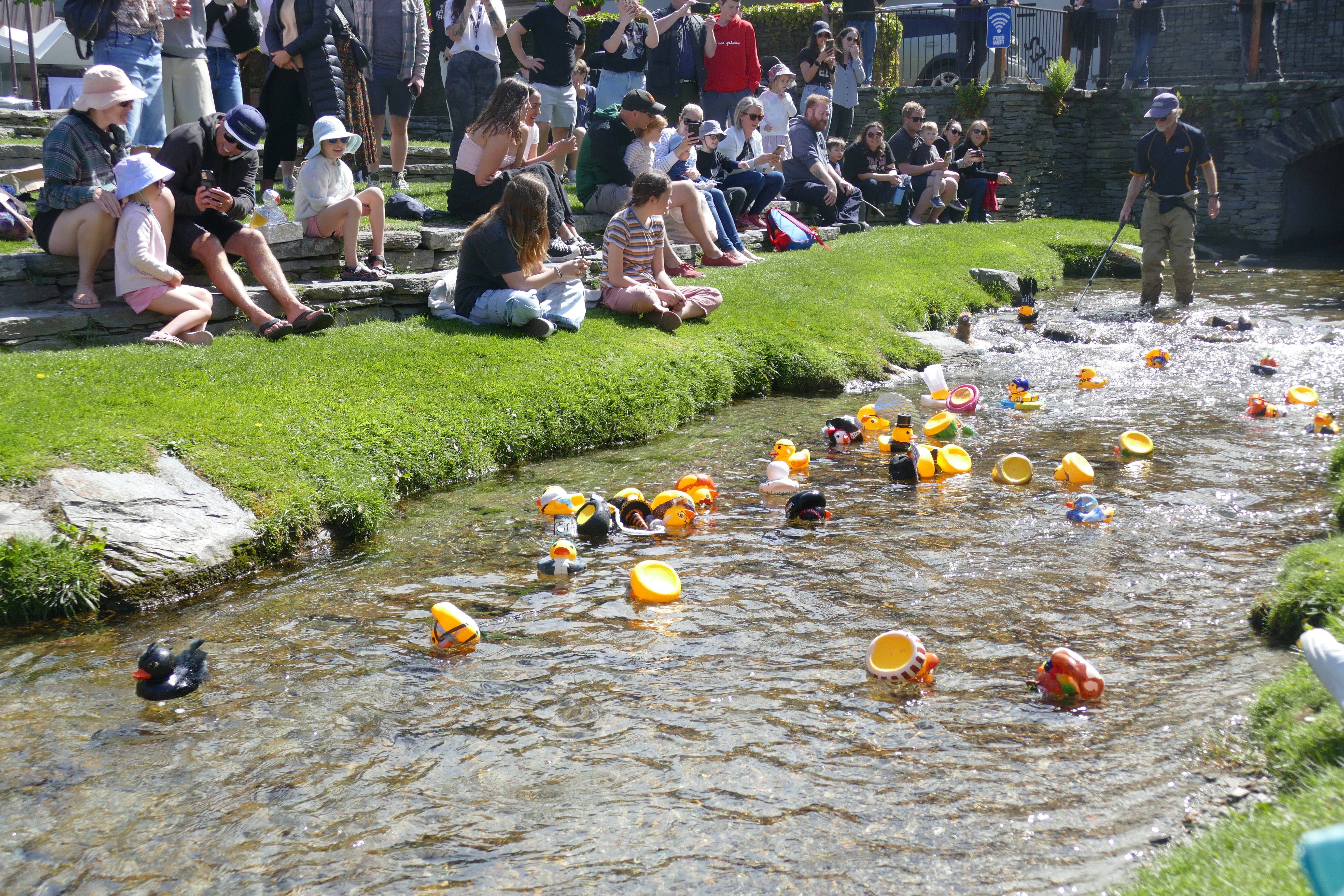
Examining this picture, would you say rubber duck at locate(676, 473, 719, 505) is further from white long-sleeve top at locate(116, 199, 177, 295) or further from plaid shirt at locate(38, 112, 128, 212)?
plaid shirt at locate(38, 112, 128, 212)

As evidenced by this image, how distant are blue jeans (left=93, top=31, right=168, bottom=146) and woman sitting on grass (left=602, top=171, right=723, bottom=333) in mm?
3742

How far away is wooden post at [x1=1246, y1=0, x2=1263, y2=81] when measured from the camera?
68.8ft

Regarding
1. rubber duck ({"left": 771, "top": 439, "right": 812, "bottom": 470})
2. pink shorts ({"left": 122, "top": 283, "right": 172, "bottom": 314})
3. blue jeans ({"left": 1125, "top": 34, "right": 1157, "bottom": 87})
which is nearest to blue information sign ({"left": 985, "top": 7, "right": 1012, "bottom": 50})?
blue jeans ({"left": 1125, "top": 34, "right": 1157, "bottom": 87})

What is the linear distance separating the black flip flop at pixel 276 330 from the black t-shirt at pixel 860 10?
590 inches

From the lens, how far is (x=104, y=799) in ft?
12.4

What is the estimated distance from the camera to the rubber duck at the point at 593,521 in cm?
629

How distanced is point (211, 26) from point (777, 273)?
617 centimetres

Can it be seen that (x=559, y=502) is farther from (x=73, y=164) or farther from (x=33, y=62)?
(x=33, y=62)

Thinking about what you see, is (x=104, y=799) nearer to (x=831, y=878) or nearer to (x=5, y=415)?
(x=831, y=878)

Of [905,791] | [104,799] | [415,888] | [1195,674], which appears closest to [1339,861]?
[905,791]

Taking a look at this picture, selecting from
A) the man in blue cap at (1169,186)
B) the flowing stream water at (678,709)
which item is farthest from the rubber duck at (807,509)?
the man in blue cap at (1169,186)

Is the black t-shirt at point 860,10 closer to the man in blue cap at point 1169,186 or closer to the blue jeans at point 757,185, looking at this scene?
the blue jeans at point 757,185

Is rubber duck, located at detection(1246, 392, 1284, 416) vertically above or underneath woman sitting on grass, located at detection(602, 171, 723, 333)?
underneath

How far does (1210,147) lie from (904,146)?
7.72 m
